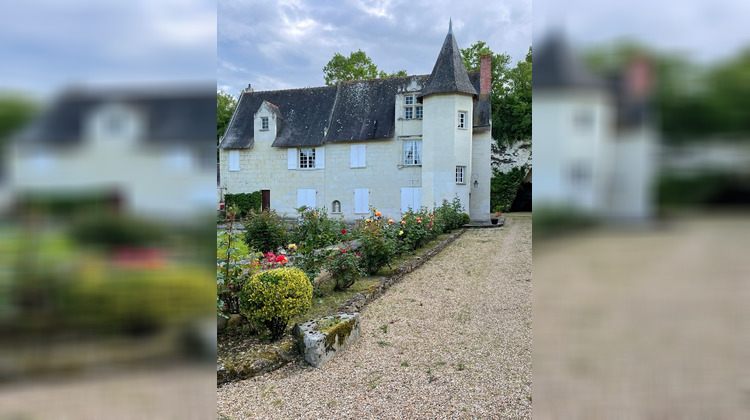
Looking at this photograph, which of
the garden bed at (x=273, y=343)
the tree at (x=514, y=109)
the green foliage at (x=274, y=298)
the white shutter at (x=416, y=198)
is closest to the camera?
the garden bed at (x=273, y=343)

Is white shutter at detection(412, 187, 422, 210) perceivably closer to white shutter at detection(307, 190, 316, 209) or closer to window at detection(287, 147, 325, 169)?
white shutter at detection(307, 190, 316, 209)

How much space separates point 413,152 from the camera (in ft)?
61.1

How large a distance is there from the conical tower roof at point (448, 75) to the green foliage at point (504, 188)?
7144 mm

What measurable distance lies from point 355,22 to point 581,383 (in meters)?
3.70

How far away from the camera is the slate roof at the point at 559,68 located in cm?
87

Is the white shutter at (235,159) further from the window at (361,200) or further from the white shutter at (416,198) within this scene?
the white shutter at (416,198)

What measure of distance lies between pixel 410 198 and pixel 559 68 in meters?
17.6

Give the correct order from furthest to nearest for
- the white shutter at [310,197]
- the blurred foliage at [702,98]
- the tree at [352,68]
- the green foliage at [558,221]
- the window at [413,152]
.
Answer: the tree at [352,68]
the white shutter at [310,197]
the window at [413,152]
the green foliage at [558,221]
the blurred foliage at [702,98]

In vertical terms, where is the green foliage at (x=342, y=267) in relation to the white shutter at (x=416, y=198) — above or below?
below

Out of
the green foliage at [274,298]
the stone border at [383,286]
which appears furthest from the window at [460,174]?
the green foliage at [274,298]

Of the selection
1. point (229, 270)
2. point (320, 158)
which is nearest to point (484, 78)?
point (320, 158)

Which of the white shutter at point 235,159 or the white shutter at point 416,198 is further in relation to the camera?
the white shutter at point 235,159

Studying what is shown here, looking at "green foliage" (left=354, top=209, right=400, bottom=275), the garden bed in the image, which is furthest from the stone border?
"green foliage" (left=354, top=209, right=400, bottom=275)

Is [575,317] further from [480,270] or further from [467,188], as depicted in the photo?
[467,188]
